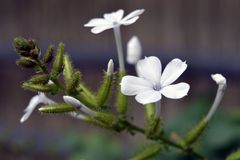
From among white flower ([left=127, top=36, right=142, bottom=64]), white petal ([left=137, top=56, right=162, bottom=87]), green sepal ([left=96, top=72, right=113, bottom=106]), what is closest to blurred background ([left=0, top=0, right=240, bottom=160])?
white flower ([left=127, top=36, right=142, bottom=64])

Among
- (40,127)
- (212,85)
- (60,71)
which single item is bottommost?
(40,127)

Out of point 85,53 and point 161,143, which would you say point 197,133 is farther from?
A: point 85,53

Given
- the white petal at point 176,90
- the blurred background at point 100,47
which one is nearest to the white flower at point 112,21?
the white petal at point 176,90

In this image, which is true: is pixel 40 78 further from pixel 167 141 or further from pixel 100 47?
pixel 100 47

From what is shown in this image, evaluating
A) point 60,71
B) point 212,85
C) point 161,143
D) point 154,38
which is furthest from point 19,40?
point 154,38

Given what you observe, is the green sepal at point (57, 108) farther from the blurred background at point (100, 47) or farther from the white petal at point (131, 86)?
the blurred background at point (100, 47)

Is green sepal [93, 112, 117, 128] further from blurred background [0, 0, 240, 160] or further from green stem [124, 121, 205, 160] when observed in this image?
blurred background [0, 0, 240, 160]
